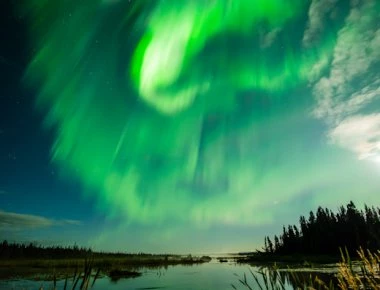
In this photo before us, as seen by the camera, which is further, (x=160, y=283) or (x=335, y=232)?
(x=335, y=232)

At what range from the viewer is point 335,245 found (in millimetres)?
103500

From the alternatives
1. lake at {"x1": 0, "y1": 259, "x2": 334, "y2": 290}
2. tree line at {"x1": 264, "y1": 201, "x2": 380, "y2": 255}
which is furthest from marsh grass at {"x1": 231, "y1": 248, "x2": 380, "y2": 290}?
tree line at {"x1": 264, "y1": 201, "x2": 380, "y2": 255}

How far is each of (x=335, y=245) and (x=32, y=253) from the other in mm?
139006

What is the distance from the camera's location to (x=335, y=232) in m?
108

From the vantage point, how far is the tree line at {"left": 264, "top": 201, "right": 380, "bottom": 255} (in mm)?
100787

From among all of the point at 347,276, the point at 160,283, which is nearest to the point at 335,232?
the point at 160,283

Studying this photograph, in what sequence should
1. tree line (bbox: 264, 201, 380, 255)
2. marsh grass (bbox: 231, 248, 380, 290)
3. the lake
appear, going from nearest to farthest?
1. marsh grass (bbox: 231, 248, 380, 290)
2. the lake
3. tree line (bbox: 264, 201, 380, 255)

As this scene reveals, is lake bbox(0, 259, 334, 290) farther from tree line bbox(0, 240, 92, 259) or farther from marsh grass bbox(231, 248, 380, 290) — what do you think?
tree line bbox(0, 240, 92, 259)

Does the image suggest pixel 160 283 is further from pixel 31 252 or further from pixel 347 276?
pixel 31 252

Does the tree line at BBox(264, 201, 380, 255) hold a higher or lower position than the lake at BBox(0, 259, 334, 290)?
higher

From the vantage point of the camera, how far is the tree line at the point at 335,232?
101 m

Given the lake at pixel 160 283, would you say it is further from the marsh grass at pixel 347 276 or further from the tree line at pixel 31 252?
the tree line at pixel 31 252

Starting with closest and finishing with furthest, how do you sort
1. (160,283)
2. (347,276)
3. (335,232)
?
(347,276) < (160,283) < (335,232)

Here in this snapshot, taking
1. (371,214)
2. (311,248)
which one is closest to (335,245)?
(311,248)
